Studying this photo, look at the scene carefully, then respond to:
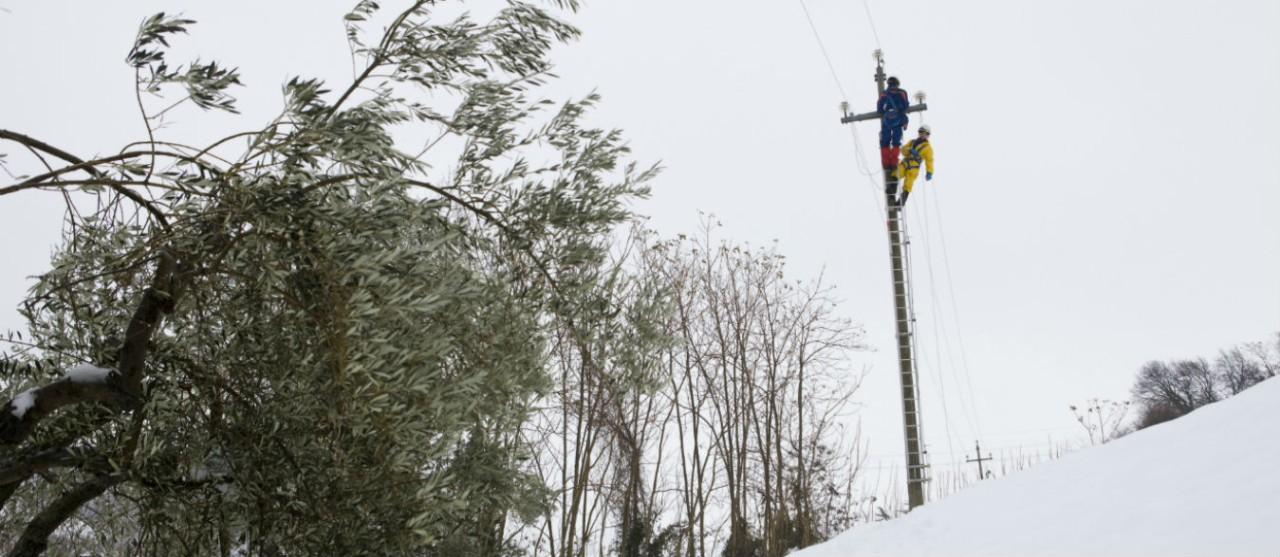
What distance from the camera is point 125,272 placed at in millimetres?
6180

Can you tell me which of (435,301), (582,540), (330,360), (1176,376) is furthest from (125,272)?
(1176,376)

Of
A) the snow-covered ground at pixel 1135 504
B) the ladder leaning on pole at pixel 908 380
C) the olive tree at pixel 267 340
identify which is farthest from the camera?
the ladder leaning on pole at pixel 908 380

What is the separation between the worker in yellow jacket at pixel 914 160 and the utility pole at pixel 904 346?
6.7 inches

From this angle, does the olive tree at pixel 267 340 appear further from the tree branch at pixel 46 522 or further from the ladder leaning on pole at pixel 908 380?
the ladder leaning on pole at pixel 908 380

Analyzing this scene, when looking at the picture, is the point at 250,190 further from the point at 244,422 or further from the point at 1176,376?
the point at 1176,376

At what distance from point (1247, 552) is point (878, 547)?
17.4 feet

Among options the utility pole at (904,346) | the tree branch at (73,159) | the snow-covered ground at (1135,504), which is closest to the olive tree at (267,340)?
the tree branch at (73,159)

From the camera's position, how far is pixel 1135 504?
1130cm

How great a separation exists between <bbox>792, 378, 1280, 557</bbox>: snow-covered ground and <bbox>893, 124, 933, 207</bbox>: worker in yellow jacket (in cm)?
515

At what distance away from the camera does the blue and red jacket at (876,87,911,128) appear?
56.4 ft

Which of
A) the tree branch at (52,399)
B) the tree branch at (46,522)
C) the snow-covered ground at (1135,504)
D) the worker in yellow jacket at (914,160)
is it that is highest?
the worker in yellow jacket at (914,160)

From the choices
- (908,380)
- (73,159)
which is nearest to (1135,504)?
(908,380)

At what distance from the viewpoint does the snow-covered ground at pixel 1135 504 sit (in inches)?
376

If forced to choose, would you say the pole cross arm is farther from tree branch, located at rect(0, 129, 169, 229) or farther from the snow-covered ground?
tree branch, located at rect(0, 129, 169, 229)
